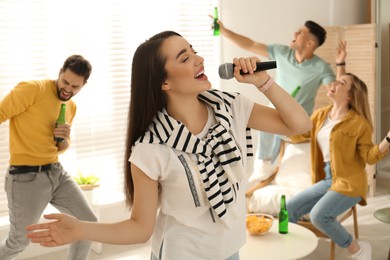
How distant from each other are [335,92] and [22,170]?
2094 millimetres

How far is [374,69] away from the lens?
5.06 metres

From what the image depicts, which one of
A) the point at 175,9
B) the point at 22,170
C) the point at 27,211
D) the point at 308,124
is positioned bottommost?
the point at 27,211

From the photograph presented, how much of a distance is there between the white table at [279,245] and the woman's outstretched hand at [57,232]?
59.7 inches

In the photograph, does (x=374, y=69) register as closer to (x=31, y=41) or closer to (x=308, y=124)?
(x=31, y=41)

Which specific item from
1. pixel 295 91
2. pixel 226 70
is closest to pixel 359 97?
pixel 295 91

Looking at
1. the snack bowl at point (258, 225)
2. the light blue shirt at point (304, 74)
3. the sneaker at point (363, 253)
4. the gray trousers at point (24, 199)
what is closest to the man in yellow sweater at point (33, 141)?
the gray trousers at point (24, 199)

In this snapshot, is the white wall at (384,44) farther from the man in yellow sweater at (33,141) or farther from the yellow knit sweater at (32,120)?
the yellow knit sweater at (32,120)

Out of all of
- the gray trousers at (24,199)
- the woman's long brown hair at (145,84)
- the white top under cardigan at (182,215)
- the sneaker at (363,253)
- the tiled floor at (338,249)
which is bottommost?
the tiled floor at (338,249)

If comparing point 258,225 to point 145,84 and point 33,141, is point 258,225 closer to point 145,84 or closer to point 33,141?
point 33,141

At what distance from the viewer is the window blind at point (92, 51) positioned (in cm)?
388

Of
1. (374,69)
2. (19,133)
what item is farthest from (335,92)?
(19,133)

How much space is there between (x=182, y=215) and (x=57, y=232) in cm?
35

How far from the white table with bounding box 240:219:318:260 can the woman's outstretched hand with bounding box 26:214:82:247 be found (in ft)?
4.98

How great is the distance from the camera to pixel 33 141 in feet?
10.00
